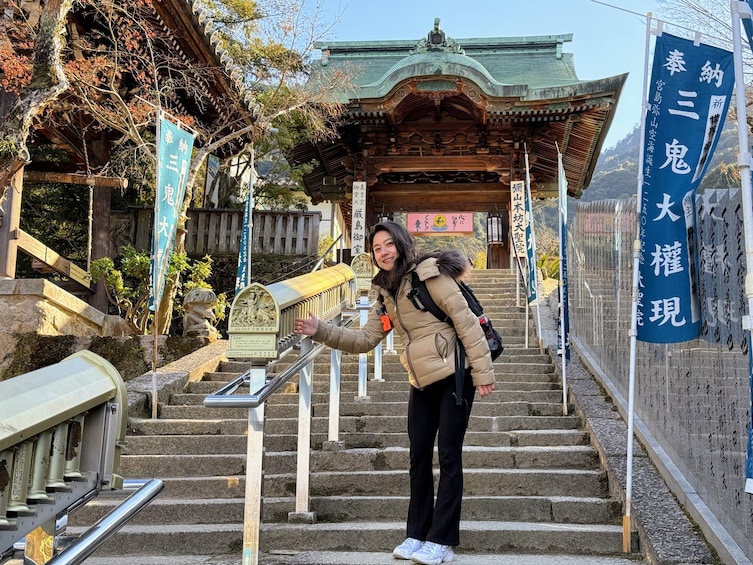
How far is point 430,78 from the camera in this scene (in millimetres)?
12422

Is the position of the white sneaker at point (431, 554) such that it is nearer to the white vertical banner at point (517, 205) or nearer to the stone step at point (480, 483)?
the stone step at point (480, 483)

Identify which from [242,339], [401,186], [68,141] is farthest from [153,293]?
[401,186]

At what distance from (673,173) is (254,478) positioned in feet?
7.92

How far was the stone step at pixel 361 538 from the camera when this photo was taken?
333cm

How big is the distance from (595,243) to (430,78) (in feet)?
21.3

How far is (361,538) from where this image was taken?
→ 341 cm

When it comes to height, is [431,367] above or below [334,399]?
above

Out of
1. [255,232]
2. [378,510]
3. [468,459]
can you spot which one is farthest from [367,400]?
[255,232]

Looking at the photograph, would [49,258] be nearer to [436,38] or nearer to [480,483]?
[480,483]

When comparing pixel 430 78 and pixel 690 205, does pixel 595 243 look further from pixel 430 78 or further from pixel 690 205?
pixel 430 78

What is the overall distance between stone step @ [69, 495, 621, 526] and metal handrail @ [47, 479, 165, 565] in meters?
2.17

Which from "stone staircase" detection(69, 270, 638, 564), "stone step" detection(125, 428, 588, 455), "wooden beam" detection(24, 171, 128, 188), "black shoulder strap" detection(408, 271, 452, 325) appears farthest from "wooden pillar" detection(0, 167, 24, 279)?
"black shoulder strap" detection(408, 271, 452, 325)

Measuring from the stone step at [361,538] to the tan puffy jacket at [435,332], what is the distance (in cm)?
97

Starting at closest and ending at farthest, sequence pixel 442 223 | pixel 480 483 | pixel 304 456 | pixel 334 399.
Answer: pixel 304 456
pixel 480 483
pixel 334 399
pixel 442 223
